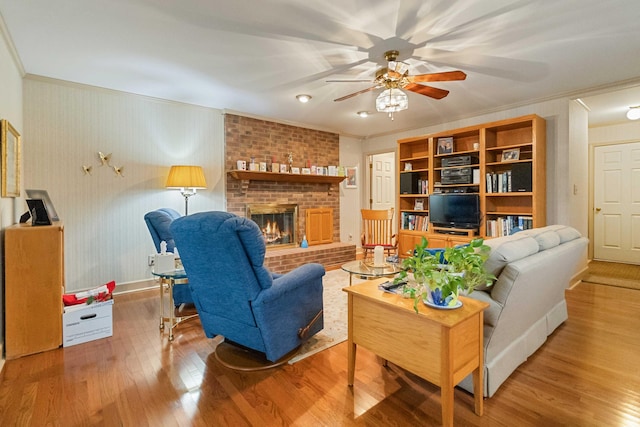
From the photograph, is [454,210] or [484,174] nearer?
[484,174]

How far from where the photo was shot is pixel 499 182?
13.8ft

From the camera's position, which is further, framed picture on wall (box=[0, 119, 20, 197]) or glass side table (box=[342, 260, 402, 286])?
glass side table (box=[342, 260, 402, 286])

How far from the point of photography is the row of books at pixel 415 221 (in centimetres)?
516

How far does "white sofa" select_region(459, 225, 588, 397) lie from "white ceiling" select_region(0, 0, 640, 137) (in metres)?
1.60

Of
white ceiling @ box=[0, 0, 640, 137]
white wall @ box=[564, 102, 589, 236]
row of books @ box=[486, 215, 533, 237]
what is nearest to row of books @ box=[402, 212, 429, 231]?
row of books @ box=[486, 215, 533, 237]

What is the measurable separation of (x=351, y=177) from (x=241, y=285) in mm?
4627

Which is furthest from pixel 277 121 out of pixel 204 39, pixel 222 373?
pixel 222 373

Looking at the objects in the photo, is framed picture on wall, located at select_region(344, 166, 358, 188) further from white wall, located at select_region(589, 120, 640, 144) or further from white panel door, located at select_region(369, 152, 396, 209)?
white wall, located at select_region(589, 120, 640, 144)

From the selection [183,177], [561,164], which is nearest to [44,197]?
[183,177]

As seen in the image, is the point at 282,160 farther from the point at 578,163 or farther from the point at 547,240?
the point at 578,163

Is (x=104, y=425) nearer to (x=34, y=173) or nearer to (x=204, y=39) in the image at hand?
(x=204, y=39)

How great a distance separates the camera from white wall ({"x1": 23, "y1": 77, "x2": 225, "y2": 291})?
328cm

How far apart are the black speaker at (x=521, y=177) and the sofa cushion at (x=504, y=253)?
244cm

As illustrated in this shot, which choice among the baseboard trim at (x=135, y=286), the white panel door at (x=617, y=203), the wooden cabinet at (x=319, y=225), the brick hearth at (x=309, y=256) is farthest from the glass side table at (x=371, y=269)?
the white panel door at (x=617, y=203)
